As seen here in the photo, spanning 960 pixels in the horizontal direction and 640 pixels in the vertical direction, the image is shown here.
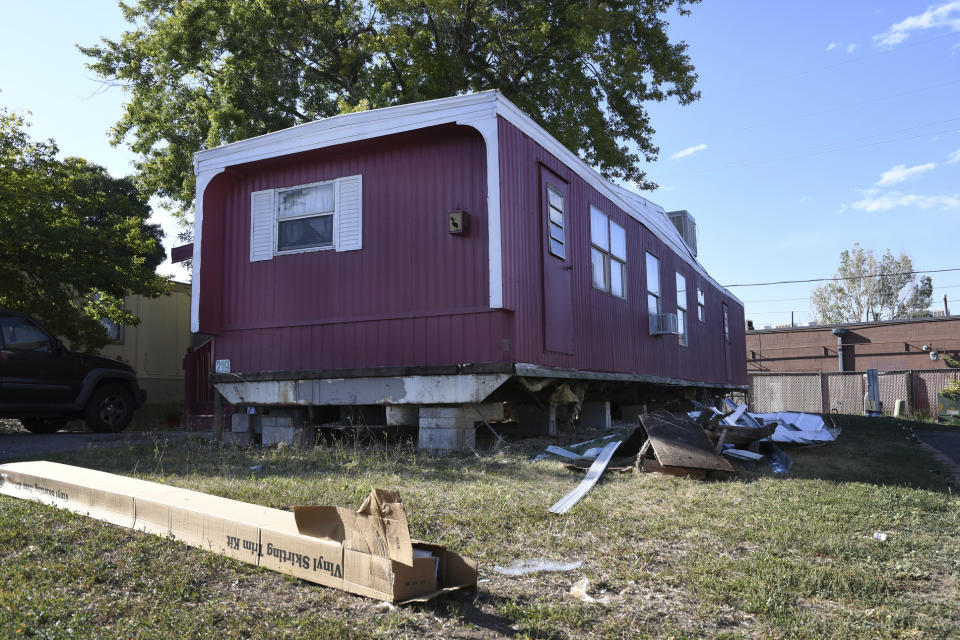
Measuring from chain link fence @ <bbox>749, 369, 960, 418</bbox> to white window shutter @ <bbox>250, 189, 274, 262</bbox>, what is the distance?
2029 centimetres

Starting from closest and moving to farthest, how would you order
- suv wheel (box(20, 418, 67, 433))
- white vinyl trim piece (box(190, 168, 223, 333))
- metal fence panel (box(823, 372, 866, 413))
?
white vinyl trim piece (box(190, 168, 223, 333)), suv wheel (box(20, 418, 67, 433)), metal fence panel (box(823, 372, 866, 413))

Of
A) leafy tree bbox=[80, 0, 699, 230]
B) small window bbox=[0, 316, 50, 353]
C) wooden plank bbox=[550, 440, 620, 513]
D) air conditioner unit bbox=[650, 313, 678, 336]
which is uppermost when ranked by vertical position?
leafy tree bbox=[80, 0, 699, 230]

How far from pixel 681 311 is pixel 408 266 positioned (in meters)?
7.58

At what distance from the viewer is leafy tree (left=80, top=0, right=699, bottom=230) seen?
1566 cm

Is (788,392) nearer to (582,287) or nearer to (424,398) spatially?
(582,287)

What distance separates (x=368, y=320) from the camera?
7559 mm

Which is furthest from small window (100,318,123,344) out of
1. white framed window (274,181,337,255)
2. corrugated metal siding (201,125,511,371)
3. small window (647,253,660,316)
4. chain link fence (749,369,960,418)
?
chain link fence (749,369,960,418)

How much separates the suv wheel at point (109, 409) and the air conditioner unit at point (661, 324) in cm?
799

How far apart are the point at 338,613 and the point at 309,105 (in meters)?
16.6

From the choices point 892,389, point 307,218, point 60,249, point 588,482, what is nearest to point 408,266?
point 307,218

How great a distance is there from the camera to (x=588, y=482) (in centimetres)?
501

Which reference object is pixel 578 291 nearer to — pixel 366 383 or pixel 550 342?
pixel 550 342

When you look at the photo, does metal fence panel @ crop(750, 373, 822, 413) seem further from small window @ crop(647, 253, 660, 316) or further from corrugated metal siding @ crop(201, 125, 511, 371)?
corrugated metal siding @ crop(201, 125, 511, 371)

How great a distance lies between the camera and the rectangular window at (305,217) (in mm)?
8031
